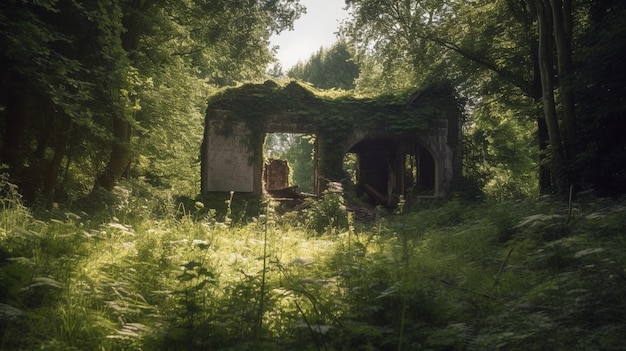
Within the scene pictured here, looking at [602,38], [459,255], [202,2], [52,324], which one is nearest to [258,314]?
[52,324]

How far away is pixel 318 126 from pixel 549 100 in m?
8.69

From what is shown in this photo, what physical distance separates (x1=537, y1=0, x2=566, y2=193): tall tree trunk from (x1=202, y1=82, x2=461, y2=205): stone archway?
722cm

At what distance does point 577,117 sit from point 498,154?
12.9 meters

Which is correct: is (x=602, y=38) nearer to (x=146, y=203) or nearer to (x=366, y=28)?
(x=146, y=203)

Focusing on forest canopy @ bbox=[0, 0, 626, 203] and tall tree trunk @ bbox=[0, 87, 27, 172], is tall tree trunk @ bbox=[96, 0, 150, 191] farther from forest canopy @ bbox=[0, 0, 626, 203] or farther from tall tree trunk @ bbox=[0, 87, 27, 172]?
tall tree trunk @ bbox=[0, 87, 27, 172]

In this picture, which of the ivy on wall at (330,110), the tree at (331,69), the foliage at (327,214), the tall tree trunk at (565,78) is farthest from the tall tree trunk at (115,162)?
the tree at (331,69)

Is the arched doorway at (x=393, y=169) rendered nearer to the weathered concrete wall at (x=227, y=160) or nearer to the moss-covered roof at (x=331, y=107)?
the moss-covered roof at (x=331, y=107)

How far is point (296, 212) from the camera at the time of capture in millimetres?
11086

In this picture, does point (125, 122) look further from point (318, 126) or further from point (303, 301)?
point (303, 301)

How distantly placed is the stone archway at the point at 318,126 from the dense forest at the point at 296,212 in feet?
2.80

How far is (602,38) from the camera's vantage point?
26.4 feet

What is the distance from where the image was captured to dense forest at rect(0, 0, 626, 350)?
10.1 feet

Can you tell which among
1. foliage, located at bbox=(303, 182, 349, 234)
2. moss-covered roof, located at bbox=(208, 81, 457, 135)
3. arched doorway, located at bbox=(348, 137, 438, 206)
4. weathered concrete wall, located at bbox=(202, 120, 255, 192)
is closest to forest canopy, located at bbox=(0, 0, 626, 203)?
moss-covered roof, located at bbox=(208, 81, 457, 135)

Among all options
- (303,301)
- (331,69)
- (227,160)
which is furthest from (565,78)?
(331,69)
